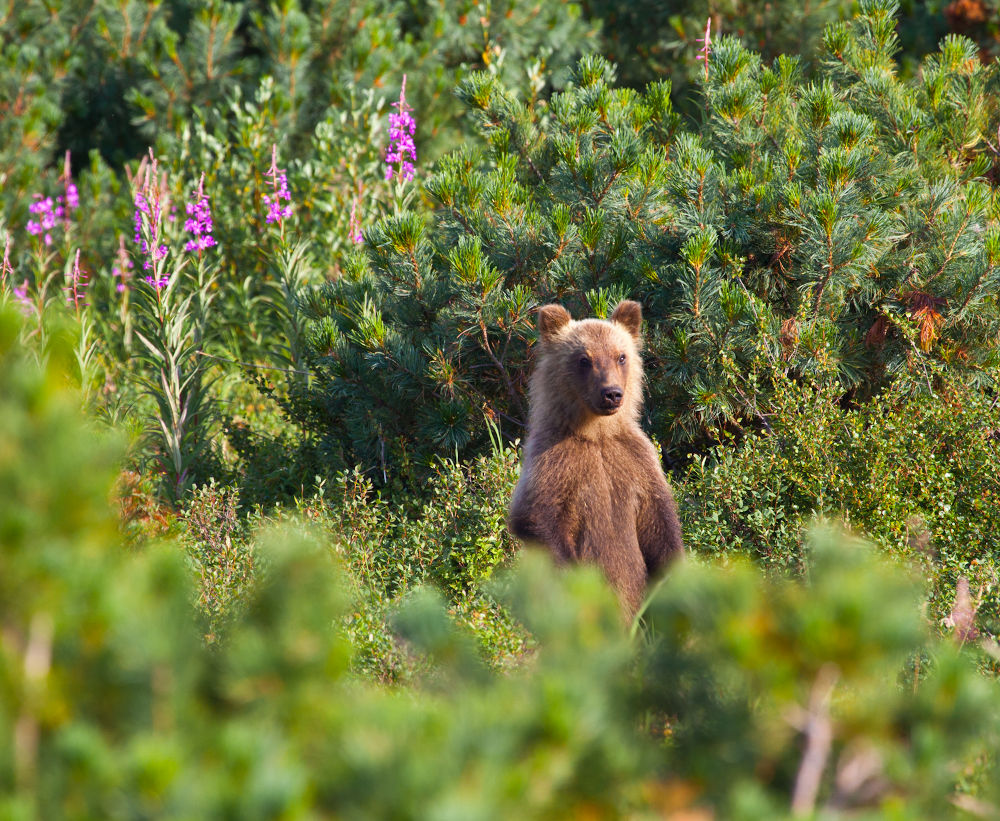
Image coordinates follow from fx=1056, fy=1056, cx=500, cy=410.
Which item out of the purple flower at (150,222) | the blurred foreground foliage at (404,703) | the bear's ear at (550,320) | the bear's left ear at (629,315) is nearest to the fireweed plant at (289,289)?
the purple flower at (150,222)

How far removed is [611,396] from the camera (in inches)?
184

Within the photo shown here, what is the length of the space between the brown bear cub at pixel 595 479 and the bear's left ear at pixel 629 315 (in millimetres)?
232

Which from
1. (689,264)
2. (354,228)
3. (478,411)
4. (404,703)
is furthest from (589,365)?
(354,228)

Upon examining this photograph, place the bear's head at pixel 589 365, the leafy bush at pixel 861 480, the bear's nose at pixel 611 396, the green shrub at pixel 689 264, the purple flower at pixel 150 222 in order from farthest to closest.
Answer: the purple flower at pixel 150 222
the green shrub at pixel 689 264
the leafy bush at pixel 861 480
the bear's head at pixel 589 365
the bear's nose at pixel 611 396

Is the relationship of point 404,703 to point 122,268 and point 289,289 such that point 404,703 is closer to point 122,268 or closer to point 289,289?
point 289,289

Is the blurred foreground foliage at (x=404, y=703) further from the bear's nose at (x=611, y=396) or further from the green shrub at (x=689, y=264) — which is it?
the green shrub at (x=689, y=264)

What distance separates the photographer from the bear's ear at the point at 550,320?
5.23 metres

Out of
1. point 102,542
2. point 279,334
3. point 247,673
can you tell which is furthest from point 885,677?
point 279,334

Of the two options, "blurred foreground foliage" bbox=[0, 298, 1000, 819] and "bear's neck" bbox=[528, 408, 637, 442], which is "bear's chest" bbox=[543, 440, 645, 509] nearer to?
"bear's neck" bbox=[528, 408, 637, 442]

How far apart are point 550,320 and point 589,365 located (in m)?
0.43

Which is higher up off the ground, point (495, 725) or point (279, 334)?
point (279, 334)

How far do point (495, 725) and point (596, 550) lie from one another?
288 centimetres

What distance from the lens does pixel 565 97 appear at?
6.65 m

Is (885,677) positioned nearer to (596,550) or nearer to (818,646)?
(818,646)
